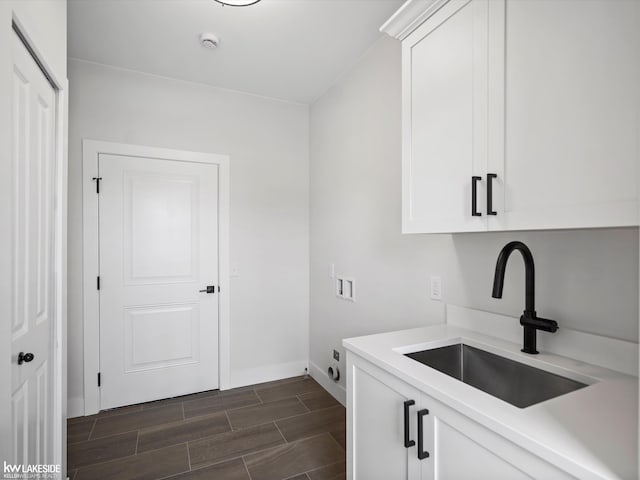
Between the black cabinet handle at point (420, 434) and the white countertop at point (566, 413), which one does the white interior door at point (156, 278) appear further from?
the black cabinet handle at point (420, 434)

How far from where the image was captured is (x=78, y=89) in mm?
2615

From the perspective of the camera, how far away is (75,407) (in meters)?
2.59

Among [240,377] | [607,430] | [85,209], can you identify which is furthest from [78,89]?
[607,430]

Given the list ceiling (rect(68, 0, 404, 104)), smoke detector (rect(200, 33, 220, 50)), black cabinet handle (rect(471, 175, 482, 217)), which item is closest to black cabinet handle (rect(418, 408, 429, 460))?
black cabinet handle (rect(471, 175, 482, 217))

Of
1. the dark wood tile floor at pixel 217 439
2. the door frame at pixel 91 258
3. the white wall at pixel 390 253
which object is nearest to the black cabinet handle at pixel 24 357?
the dark wood tile floor at pixel 217 439

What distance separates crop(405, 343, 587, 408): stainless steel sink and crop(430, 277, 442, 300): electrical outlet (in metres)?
0.38

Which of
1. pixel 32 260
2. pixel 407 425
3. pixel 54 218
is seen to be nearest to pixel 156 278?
pixel 54 218

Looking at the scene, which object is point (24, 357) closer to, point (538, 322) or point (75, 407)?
point (75, 407)

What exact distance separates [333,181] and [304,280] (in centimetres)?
103

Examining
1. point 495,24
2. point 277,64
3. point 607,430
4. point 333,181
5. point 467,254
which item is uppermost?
point 277,64

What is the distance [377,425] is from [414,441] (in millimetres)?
232

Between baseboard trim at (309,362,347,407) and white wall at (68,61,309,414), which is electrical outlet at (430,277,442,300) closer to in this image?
baseboard trim at (309,362,347,407)

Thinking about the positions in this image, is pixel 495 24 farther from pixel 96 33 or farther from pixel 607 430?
pixel 96 33

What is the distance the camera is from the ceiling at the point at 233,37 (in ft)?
6.64
